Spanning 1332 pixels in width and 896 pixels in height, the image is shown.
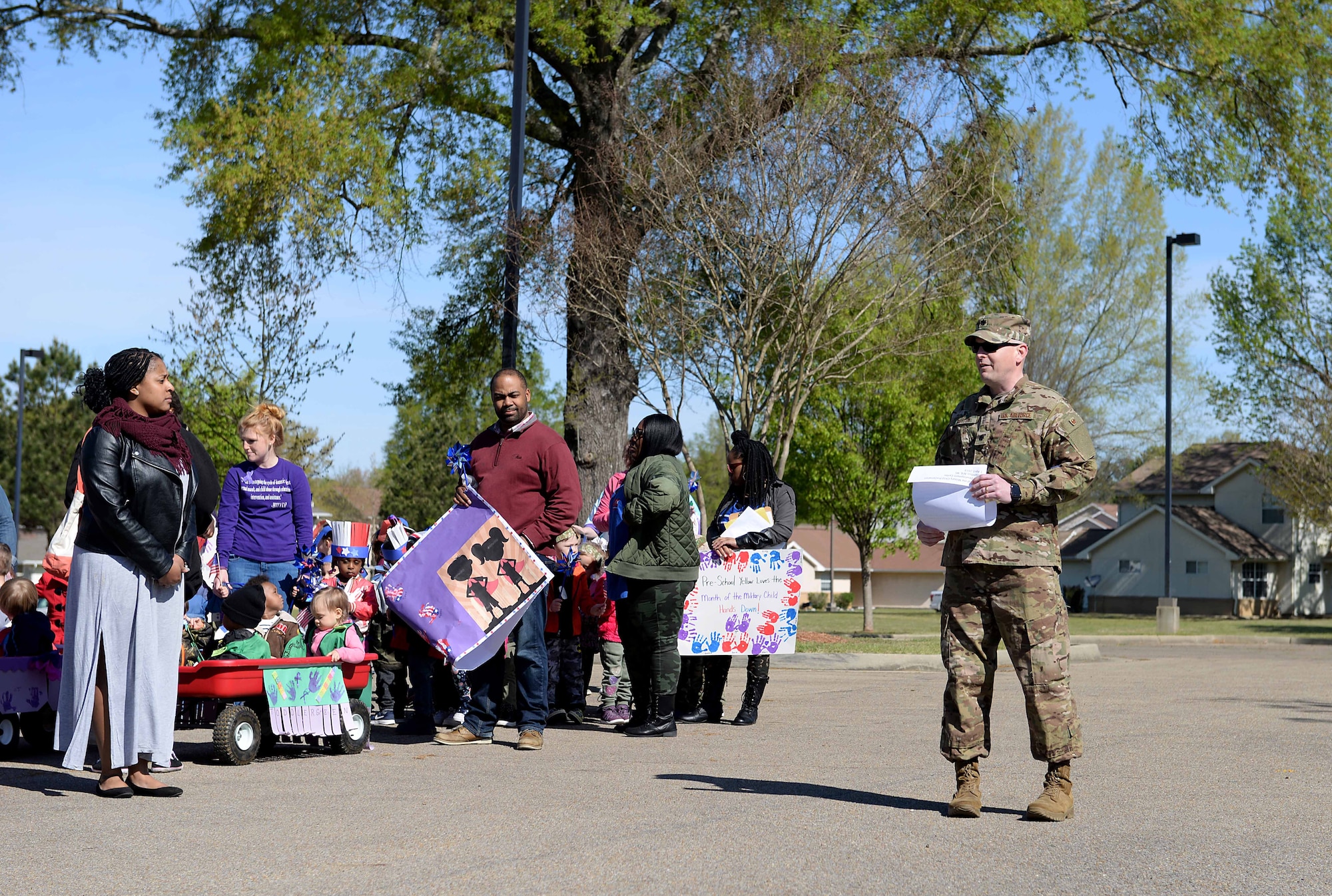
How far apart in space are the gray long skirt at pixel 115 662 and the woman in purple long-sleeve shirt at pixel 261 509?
269 cm

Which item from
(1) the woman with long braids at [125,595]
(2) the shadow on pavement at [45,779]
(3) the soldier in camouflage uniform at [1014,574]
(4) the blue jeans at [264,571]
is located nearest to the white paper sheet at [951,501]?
Answer: (3) the soldier in camouflage uniform at [1014,574]

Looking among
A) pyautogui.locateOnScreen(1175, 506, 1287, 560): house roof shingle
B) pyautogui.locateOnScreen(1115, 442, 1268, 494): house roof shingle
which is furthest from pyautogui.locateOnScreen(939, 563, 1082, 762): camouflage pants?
pyautogui.locateOnScreen(1115, 442, 1268, 494): house roof shingle

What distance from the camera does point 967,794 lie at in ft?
20.8

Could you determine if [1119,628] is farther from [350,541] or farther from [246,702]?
[246,702]

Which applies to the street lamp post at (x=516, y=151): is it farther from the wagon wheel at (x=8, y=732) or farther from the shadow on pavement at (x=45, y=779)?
the shadow on pavement at (x=45, y=779)

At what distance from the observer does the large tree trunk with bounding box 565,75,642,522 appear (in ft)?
64.1

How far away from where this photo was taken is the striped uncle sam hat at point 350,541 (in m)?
9.94

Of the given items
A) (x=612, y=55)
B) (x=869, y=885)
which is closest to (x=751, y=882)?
(x=869, y=885)

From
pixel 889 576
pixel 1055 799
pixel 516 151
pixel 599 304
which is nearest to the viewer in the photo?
pixel 1055 799

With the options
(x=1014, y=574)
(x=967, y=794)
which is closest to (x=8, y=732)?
(x=967, y=794)

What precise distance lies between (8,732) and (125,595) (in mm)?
Answer: 2368

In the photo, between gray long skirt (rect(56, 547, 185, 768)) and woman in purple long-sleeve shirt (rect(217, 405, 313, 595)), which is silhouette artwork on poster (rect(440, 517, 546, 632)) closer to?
woman in purple long-sleeve shirt (rect(217, 405, 313, 595))

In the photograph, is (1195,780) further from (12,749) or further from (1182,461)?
(1182,461)

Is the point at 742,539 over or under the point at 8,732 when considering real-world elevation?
over
